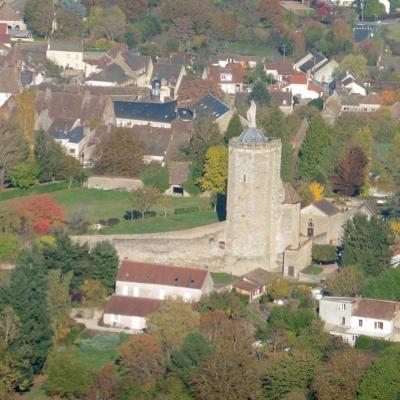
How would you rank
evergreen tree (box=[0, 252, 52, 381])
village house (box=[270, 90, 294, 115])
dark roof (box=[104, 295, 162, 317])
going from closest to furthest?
1. evergreen tree (box=[0, 252, 52, 381])
2. dark roof (box=[104, 295, 162, 317])
3. village house (box=[270, 90, 294, 115])

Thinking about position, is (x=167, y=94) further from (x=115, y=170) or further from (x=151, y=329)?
(x=151, y=329)

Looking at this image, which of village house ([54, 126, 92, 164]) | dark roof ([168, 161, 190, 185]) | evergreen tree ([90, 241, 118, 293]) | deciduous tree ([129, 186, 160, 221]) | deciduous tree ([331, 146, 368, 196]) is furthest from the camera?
village house ([54, 126, 92, 164])

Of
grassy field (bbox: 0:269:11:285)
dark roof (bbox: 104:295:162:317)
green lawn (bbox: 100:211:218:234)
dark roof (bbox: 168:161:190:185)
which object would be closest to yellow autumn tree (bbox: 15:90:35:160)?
dark roof (bbox: 168:161:190:185)

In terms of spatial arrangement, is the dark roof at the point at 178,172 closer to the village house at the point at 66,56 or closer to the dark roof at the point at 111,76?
the dark roof at the point at 111,76

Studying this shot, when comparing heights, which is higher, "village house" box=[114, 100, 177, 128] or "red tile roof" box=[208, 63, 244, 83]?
"village house" box=[114, 100, 177, 128]

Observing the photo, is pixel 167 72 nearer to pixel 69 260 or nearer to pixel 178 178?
pixel 178 178

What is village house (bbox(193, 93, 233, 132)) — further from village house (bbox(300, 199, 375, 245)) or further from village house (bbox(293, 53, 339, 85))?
village house (bbox(293, 53, 339, 85))
